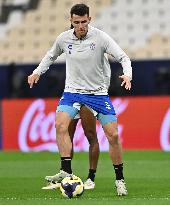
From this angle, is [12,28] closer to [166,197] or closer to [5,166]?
[5,166]

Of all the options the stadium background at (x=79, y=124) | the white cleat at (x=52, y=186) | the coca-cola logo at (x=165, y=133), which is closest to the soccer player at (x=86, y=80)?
the stadium background at (x=79, y=124)

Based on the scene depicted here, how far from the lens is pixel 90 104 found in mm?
8586

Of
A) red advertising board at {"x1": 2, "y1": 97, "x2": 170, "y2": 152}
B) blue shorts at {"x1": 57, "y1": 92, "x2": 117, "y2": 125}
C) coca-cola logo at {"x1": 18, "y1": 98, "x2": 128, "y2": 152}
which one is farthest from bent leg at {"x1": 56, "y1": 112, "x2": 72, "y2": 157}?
coca-cola logo at {"x1": 18, "y1": 98, "x2": 128, "y2": 152}

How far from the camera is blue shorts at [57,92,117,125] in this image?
8484 mm

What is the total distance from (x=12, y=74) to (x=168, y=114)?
379 cm

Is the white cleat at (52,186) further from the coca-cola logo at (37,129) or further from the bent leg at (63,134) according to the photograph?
the coca-cola logo at (37,129)

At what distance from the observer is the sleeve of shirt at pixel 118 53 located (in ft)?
27.1

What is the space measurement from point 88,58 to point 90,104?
510mm

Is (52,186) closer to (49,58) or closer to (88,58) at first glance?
(49,58)

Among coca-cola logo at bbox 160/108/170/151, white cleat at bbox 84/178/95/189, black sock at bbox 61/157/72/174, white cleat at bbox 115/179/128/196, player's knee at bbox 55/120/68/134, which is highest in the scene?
player's knee at bbox 55/120/68/134

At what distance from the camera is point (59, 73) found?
17594 mm

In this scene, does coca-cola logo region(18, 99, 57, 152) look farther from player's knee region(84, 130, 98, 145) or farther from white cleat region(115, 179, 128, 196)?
white cleat region(115, 179, 128, 196)

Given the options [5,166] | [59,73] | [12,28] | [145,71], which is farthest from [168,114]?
[12,28]

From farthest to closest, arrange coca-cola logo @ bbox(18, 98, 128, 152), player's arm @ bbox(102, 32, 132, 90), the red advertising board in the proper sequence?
1. coca-cola logo @ bbox(18, 98, 128, 152)
2. the red advertising board
3. player's arm @ bbox(102, 32, 132, 90)
